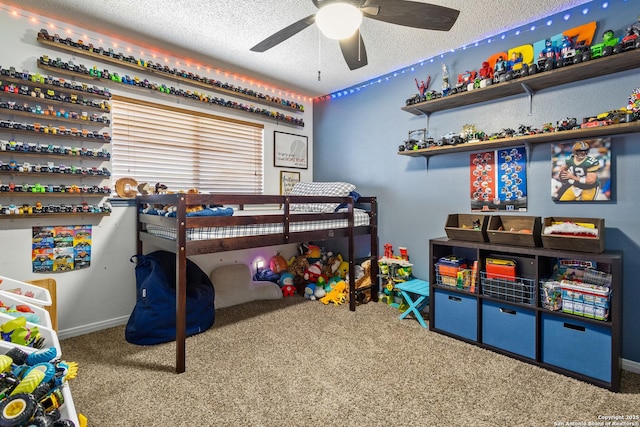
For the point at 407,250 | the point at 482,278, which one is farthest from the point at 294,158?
the point at 482,278

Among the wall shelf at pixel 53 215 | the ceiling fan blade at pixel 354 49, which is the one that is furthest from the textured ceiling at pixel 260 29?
the wall shelf at pixel 53 215

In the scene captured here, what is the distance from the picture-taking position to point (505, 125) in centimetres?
264

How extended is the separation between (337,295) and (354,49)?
2276 millimetres

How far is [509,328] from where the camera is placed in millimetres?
2262

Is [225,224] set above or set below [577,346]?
above

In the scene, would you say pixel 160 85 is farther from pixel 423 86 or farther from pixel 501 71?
pixel 501 71

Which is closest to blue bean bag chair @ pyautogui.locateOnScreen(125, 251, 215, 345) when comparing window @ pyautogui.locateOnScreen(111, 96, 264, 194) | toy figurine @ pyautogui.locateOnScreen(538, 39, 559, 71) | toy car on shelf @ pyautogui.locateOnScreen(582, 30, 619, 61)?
window @ pyautogui.locateOnScreen(111, 96, 264, 194)

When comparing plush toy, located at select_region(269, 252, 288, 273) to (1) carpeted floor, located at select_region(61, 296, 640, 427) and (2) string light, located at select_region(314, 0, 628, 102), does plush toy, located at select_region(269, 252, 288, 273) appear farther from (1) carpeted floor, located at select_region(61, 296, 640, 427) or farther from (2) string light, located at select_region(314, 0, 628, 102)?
(2) string light, located at select_region(314, 0, 628, 102)

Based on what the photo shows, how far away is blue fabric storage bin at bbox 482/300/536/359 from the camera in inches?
85.4

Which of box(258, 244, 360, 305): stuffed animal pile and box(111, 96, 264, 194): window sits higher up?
box(111, 96, 264, 194): window

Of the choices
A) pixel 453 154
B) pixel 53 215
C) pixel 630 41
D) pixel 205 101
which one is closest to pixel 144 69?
pixel 205 101

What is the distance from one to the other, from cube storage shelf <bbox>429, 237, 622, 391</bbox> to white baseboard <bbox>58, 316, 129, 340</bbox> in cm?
263

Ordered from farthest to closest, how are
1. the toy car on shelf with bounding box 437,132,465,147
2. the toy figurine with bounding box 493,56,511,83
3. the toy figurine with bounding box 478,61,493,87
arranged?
1. the toy car on shelf with bounding box 437,132,465,147
2. the toy figurine with bounding box 478,61,493,87
3. the toy figurine with bounding box 493,56,511,83

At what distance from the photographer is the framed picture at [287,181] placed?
3.99 meters
